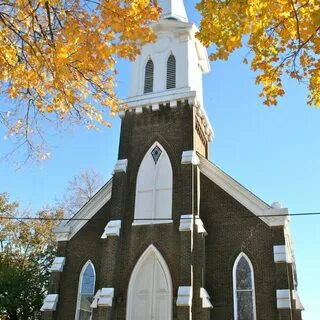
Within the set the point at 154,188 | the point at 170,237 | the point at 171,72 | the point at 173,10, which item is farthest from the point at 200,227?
the point at 173,10

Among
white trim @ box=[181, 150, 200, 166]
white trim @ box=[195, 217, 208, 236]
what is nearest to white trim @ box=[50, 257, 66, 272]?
white trim @ box=[195, 217, 208, 236]

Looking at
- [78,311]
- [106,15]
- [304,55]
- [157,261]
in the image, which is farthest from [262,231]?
[106,15]

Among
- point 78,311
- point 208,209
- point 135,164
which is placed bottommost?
point 78,311

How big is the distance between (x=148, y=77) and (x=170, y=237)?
892 centimetres

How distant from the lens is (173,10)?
2434cm

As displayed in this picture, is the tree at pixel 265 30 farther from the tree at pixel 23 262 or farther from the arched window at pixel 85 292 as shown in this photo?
the tree at pixel 23 262

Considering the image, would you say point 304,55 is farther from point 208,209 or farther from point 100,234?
point 100,234

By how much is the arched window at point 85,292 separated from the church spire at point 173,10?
14047 millimetres

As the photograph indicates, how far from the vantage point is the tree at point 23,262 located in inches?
1172

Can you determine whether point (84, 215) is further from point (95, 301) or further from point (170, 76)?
point (170, 76)

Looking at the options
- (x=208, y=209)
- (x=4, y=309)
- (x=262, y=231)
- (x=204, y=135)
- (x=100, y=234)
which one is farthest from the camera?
(x=4, y=309)

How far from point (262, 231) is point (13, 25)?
42.7 ft

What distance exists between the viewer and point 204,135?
22.2 metres

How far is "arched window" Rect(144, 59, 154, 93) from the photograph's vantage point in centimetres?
2186
